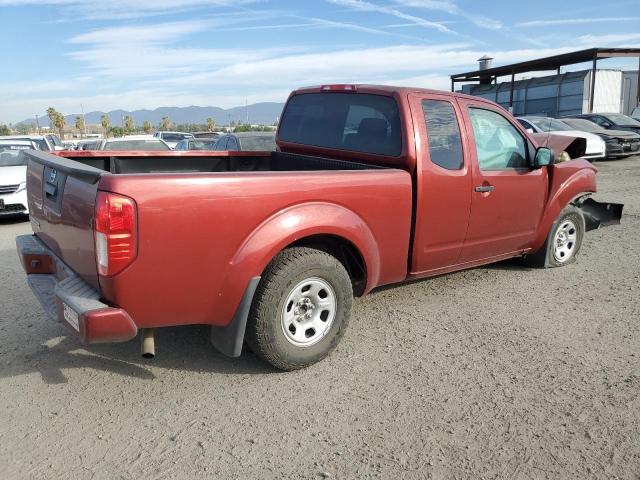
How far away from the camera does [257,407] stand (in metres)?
3.11

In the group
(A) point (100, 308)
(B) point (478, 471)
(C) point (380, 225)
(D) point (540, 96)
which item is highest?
(D) point (540, 96)

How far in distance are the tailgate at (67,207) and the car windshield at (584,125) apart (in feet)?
57.3

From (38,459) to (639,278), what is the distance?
5531mm

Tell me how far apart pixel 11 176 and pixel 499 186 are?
7.94 m

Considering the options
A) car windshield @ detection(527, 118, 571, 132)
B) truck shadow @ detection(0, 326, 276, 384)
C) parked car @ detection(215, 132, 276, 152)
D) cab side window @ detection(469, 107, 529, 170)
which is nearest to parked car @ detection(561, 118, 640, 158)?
car windshield @ detection(527, 118, 571, 132)

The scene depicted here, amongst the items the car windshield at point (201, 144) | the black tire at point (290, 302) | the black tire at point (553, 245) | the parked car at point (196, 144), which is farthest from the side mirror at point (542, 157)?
the car windshield at point (201, 144)

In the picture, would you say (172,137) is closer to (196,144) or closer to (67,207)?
(196,144)

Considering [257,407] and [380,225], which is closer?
[257,407]

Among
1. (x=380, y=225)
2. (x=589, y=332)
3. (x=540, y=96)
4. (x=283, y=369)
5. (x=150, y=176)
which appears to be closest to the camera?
(x=150, y=176)

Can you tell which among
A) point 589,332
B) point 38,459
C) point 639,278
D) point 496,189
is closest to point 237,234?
point 38,459

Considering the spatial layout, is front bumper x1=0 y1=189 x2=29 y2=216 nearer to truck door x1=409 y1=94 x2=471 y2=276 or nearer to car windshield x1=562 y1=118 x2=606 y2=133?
truck door x1=409 y1=94 x2=471 y2=276

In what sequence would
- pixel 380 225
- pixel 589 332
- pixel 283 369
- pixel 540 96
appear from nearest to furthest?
1. pixel 283 369
2. pixel 380 225
3. pixel 589 332
4. pixel 540 96

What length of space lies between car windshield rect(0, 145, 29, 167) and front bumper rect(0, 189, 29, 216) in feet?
3.62

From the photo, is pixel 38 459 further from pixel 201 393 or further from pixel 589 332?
pixel 589 332
